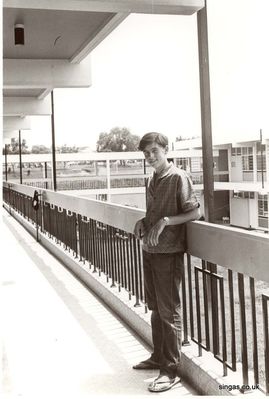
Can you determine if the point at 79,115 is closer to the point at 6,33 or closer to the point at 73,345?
the point at 6,33

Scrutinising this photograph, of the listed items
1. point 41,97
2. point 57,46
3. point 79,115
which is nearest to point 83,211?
point 57,46

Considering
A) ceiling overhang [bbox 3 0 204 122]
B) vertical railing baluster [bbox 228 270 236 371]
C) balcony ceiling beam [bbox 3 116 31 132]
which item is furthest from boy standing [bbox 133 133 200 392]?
balcony ceiling beam [bbox 3 116 31 132]

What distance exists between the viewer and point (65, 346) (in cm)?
339

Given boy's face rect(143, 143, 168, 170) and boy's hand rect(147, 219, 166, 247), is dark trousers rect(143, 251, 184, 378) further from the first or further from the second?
boy's face rect(143, 143, 168, 170)

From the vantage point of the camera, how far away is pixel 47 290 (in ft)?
16.5

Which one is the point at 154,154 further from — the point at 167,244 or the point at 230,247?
the point at 230,247

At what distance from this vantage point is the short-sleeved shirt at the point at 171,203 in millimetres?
2529

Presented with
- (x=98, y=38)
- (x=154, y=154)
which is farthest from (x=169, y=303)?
Result: (x=98, y=38)

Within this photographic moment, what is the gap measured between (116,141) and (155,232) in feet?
200

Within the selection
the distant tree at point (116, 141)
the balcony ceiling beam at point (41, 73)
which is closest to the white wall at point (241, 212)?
the balcony ceiling beam at point (41, 73)

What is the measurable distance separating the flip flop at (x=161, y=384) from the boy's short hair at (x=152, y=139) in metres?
1.16

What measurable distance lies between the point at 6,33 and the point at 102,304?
4.86 m

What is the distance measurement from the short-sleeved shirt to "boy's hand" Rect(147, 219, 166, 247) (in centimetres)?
8

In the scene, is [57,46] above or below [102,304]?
above
